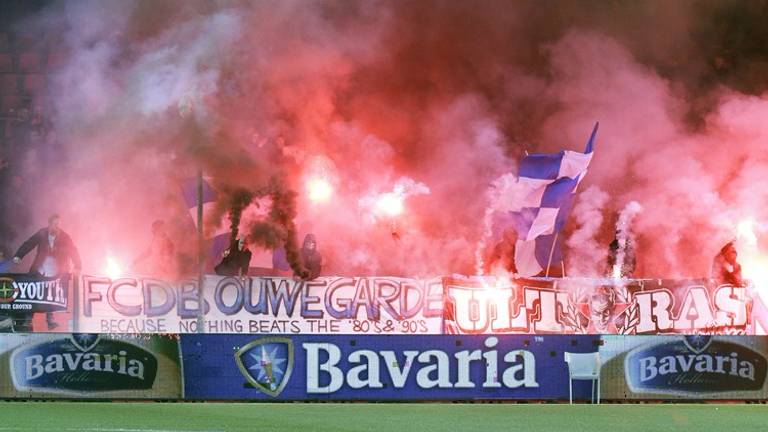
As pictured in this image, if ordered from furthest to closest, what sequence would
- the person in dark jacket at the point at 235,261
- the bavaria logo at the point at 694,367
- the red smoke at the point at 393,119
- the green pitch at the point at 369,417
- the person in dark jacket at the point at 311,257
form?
1. the red smoke at the point at 393,119
2. the person in dark jacket at the point at 311,257
3. the person in dark jacket at the point at 235,261
4. the bavaria logo at the point at 694,367
5. the green pitch at the point at 369,417

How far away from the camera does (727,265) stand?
109ft

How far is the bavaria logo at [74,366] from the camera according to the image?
24.8 m

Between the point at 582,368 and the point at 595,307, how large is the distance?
4588 mm

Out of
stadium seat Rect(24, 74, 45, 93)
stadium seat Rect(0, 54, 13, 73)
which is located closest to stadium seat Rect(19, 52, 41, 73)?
stadium seat Rect(24, 74, 45, 93)

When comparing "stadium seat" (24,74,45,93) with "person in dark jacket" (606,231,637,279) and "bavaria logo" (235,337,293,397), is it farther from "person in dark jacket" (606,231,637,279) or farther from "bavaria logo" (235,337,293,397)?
"bavaria logo" (235,337,293,397)

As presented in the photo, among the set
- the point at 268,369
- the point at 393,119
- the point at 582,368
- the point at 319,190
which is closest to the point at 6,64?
the point at 319,190

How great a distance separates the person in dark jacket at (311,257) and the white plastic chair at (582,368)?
6723mm

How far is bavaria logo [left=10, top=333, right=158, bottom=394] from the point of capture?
81.4 feet

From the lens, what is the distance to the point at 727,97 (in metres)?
38.8

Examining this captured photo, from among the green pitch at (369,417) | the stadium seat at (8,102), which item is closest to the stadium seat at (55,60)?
the stadium seat at (8,102)

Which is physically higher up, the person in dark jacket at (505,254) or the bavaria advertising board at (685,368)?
the person in dark jacket at (505,254)

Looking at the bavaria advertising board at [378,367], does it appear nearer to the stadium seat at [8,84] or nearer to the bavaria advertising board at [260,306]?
the bavaria advertising board at [260,306]

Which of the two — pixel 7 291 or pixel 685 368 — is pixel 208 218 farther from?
pixel 685 368

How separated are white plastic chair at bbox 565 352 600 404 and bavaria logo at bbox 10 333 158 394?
739 cm
